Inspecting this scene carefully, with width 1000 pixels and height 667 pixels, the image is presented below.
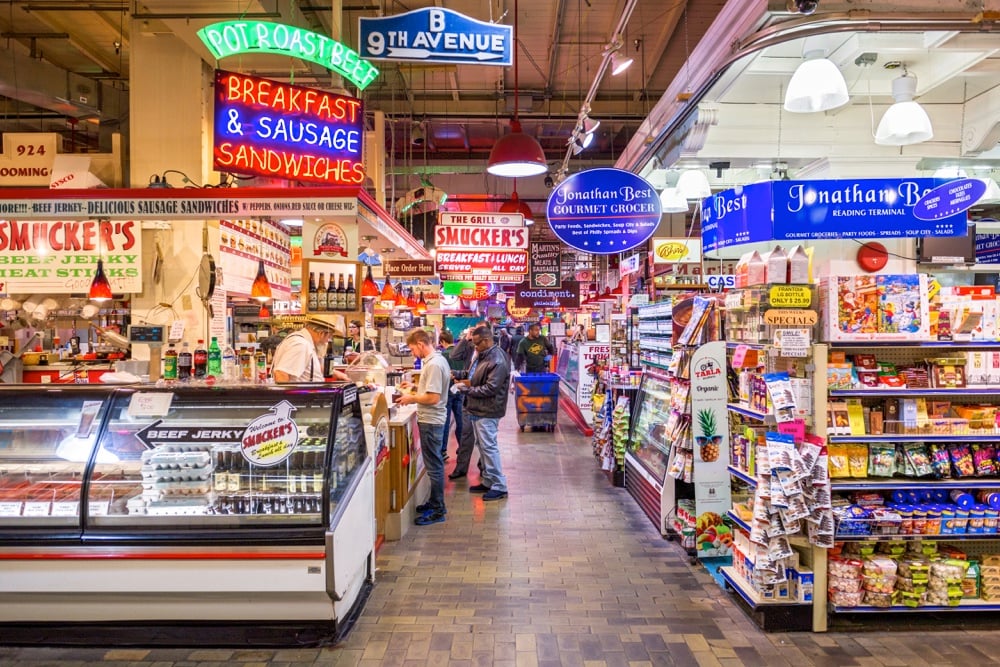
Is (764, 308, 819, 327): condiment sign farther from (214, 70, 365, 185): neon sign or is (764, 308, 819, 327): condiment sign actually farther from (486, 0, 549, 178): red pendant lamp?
(214, 70, 365, 185): neon sign

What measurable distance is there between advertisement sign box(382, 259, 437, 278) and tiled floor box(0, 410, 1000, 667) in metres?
5.43

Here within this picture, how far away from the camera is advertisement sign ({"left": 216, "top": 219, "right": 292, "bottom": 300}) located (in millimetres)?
8281

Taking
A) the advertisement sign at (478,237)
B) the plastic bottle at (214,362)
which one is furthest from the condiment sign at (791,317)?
the advertisement sign at (478,237)

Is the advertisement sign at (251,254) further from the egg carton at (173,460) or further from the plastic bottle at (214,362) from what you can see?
the egg carton at (173,460)

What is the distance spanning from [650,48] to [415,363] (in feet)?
22.2

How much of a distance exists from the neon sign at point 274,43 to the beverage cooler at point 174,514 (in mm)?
Answer: 2889

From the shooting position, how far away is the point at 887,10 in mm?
4797

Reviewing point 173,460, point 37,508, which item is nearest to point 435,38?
point 173,460

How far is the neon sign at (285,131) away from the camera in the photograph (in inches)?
216

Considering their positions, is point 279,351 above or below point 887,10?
below

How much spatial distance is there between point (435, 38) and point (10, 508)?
13.6 ft

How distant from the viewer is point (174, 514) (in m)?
3.79

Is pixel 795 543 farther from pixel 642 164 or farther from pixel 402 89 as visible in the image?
pixel 402 89

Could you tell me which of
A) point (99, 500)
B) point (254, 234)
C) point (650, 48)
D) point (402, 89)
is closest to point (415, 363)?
point (254, 234)
